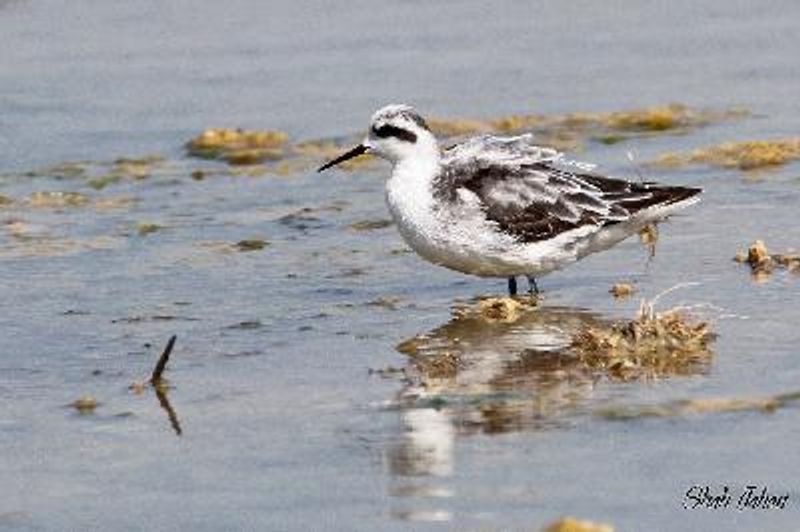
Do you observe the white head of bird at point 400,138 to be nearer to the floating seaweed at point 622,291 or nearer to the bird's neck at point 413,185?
the bird's neck at point 413,185

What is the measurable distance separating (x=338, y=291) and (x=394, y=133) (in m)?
1.20

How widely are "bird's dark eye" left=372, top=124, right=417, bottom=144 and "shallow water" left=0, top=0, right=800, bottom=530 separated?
0.82 m

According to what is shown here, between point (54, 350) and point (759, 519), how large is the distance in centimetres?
469

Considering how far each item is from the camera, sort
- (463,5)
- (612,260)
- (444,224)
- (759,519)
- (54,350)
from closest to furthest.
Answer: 1. (759,519)
2. (54,350)
3. (444,224)
4. (612,260)
5. (463,5)

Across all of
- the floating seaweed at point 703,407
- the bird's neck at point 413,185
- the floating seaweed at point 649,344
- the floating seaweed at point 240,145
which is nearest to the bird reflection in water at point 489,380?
the floating seaweed at point 649,344

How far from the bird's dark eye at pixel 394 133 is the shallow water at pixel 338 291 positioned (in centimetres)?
82

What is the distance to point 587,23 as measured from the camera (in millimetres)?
19656

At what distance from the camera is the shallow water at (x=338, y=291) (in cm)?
907

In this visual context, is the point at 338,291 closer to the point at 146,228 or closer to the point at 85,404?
the point at 146,228

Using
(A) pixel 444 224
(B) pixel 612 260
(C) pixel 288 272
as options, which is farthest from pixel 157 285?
(B) pixel 612 260

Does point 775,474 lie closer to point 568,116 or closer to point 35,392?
point 35,392

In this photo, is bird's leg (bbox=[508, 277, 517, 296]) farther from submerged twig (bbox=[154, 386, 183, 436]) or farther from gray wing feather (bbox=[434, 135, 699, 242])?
submerged twig (bbox=[154, 386, 183, 436])

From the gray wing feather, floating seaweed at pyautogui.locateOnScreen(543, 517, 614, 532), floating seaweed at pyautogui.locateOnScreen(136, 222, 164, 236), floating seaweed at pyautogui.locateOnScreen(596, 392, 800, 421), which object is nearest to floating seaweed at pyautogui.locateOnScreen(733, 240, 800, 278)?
the gray wing feather

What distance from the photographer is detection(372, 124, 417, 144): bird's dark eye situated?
531 inches
